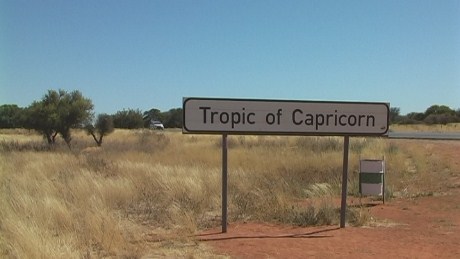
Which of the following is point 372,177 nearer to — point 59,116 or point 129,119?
point 59,116

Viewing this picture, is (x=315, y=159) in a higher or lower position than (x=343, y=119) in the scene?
lower

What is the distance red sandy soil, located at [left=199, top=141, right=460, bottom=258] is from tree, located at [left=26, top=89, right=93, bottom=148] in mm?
27029

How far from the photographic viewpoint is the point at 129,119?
227 feet

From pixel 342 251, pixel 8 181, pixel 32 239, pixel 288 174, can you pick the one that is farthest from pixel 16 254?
pixel 288 174

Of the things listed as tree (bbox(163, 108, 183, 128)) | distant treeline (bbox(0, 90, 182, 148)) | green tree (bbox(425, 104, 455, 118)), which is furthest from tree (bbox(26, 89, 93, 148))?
green tree (bbox(425, 104, 455, 118))

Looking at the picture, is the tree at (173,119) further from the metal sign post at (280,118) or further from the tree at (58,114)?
the metal sign post at (280,118)

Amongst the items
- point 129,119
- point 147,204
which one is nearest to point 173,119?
point 129,119

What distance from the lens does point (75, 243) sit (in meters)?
7.17

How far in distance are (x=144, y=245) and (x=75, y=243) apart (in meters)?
0.92

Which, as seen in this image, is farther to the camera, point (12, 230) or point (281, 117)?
point (281, 117)

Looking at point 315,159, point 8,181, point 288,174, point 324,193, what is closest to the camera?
point 8,181

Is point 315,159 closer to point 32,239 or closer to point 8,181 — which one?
point 8,181

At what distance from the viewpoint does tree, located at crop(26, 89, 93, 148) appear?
3431 centimetres

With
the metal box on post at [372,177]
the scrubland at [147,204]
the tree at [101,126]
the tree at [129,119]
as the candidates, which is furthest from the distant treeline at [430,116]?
the metal box on post at [372,177]
